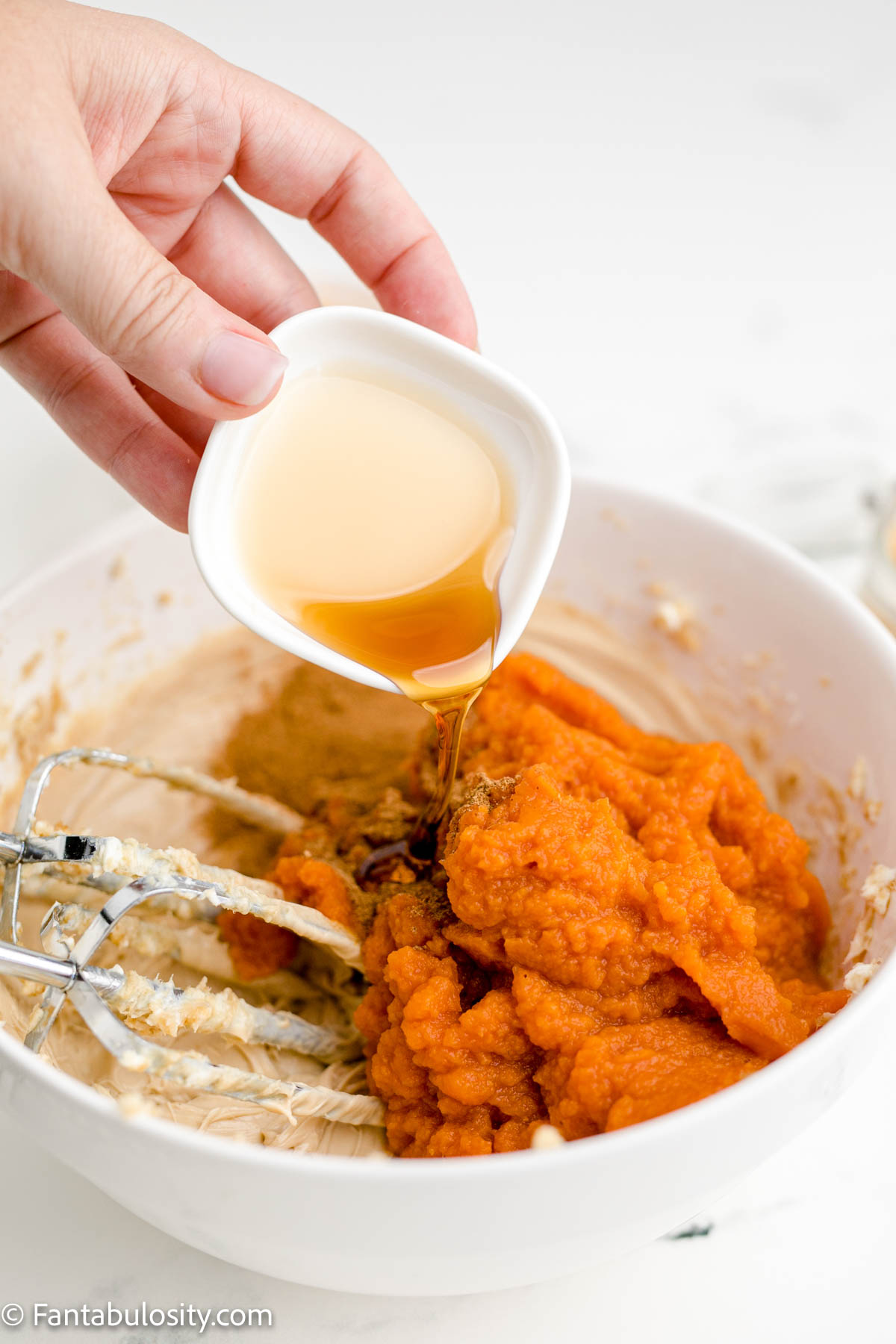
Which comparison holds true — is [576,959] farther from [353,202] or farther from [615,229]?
[615,229]

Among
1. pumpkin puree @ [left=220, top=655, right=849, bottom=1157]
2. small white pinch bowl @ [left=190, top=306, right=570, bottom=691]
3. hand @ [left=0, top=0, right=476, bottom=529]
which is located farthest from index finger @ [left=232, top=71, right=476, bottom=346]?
pumpkin puree @ [left=220, top=655, right=849, bottom=1157]

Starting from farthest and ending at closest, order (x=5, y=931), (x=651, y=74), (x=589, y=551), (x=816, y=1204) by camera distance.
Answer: (x=651, y=74), (x=589, y=551), (x=816, y=1204), (x=5, y=931)

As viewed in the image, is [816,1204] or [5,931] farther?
[816,1204]

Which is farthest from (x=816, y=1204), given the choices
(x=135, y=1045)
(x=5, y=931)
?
(x=5, y=931)

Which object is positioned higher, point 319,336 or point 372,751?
point 319,336

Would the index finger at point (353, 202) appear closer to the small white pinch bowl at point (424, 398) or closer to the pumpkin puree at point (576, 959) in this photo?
the small white pinch bowl at point (424, 398)

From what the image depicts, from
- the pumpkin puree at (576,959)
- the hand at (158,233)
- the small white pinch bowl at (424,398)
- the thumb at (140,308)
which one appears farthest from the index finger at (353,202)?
the pumpkin puree at (576,959)

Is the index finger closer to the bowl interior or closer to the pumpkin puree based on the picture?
the bowl interior

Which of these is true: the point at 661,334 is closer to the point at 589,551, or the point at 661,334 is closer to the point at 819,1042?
the point at 589,551
